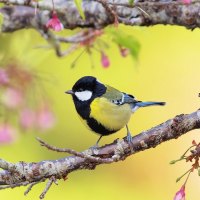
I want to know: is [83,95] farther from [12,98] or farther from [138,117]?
[138,117]

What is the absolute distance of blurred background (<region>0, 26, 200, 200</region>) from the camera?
390 cm

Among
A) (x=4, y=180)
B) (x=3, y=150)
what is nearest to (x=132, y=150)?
(x=4, y=180)

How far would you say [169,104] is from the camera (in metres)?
3.99

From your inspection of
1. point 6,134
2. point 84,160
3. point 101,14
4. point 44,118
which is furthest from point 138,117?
point 84,160

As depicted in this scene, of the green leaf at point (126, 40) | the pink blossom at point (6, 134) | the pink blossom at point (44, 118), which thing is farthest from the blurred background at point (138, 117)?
the green leaf at point (126, 40)

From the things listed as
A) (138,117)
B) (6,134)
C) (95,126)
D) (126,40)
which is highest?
(126,40)

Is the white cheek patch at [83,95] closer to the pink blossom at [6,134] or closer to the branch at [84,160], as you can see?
the pink blossom at [6,134]

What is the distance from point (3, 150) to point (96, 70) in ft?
2.02

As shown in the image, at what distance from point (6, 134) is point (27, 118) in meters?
0.09

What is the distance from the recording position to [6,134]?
7.68ft

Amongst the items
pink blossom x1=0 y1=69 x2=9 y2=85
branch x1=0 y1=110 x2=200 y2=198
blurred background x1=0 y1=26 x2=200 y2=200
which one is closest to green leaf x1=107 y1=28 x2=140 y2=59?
branch x1=0 y1=110 x2=200 y2=198

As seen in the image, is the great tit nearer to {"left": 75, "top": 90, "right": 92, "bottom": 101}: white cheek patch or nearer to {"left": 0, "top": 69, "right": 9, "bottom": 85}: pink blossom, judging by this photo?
{"left": 75, "top": 90, "right": 92, "bottom": 101}: white cheek patch

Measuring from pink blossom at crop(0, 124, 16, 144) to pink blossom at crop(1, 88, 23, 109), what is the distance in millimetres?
73

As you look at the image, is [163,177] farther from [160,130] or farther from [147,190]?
[160,130]
